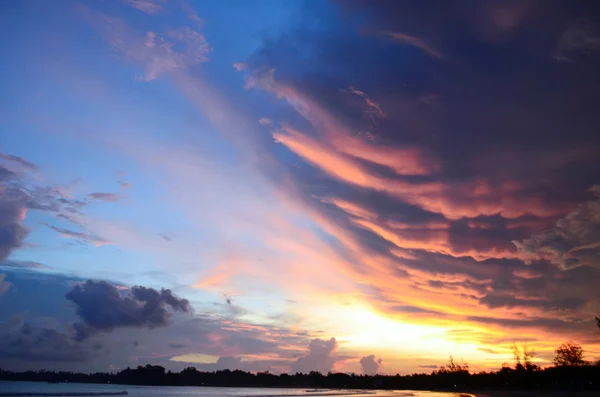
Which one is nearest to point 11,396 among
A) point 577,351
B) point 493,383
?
point 577,351

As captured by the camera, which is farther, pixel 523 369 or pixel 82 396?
pixel 523 369

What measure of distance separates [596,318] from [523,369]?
275 ft

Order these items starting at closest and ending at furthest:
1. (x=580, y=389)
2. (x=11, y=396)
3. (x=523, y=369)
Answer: (x=11, y=396) < (x=580, y=389) < (x=523, y=369)

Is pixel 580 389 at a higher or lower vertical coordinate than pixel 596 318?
lower

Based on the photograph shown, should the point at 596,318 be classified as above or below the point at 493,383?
above

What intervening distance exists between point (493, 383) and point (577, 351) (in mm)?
71519

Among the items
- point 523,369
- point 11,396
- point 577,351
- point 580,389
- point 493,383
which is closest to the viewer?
point 11,396

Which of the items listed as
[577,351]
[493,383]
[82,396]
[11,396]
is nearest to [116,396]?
[82,396]

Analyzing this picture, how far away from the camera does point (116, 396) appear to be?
4564 inches

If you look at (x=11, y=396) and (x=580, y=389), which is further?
(x=580, y=389)

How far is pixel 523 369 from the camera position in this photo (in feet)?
555

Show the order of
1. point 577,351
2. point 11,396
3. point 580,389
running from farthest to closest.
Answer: point 577,351 → point 580,389 → point 11,396

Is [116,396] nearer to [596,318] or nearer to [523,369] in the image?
[596,318]

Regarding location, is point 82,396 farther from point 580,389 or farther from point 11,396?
point 580,389
